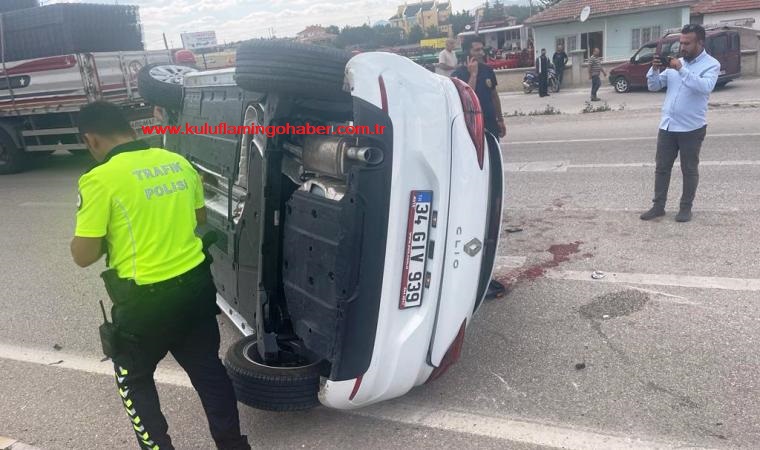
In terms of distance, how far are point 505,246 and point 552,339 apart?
187 centimetres

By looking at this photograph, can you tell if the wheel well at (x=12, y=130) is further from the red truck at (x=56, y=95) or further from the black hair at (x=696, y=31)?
the black hair at (x=696, y=31)

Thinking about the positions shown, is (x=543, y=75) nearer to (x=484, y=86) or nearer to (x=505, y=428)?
(x=484, y=86)

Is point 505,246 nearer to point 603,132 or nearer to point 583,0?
point 603,132

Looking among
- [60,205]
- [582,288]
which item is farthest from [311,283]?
[60,205]

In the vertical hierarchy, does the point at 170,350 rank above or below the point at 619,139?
below

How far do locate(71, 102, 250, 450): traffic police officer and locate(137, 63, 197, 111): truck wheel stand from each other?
219cm

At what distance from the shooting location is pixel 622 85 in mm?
19703

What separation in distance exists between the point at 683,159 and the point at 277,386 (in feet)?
14.7

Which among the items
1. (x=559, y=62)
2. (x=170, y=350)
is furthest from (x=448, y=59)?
(x=559, y=62)

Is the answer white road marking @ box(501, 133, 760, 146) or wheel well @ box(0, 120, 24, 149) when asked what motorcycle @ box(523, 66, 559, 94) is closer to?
white road marking @ box(501, 133, 760, 146)

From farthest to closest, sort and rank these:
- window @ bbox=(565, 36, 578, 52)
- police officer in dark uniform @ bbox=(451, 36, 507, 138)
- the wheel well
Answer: window @ bbox=(565, 36, 578, 52), the wheel well, police officer in dark uniform @ bbox=(451, 36, 507, 138)

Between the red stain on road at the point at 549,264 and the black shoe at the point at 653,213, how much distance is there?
899 mm

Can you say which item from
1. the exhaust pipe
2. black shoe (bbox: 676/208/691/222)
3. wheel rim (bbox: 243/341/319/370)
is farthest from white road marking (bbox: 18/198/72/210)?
black shoe (bbox: 676/208/691/222)

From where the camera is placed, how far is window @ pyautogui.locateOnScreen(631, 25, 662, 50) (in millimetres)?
29772
